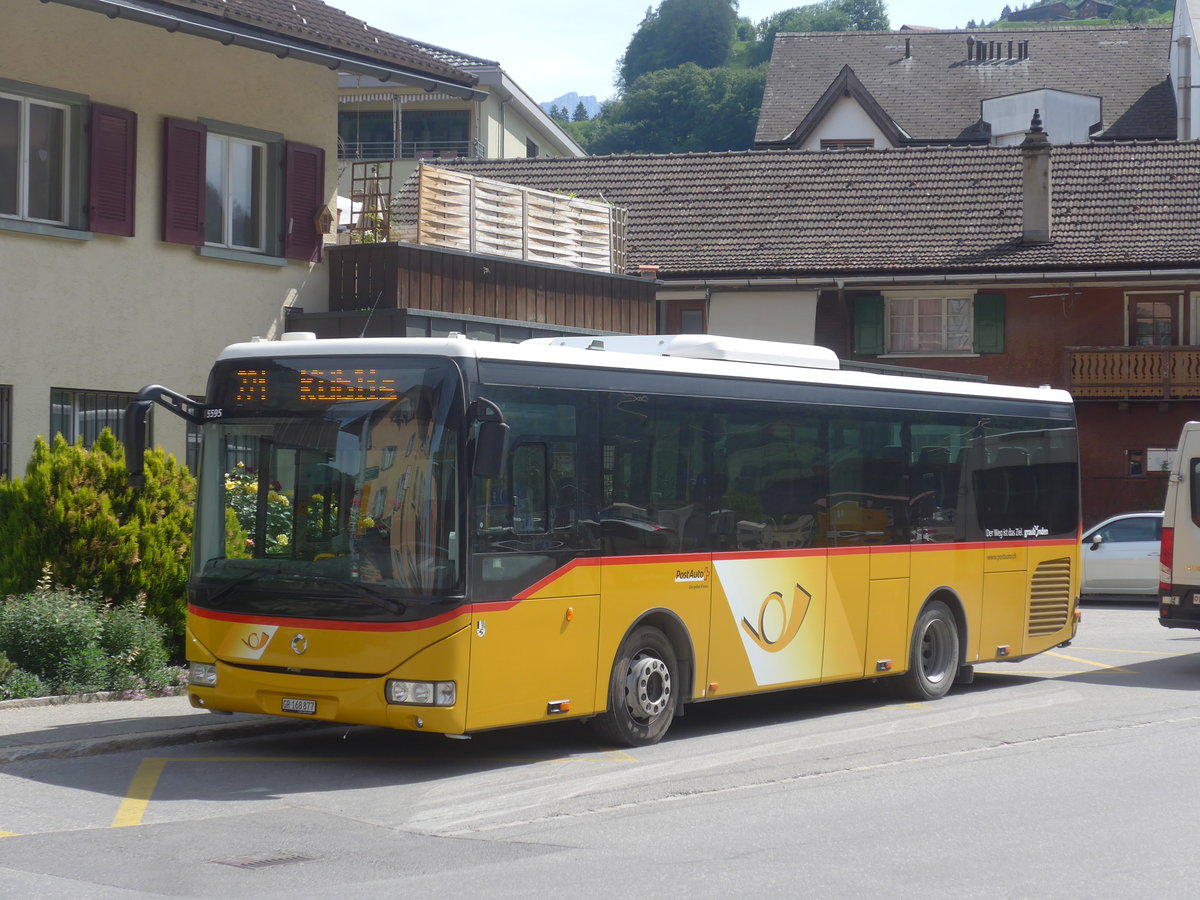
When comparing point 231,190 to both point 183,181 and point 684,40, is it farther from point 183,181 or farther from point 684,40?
point 684,40

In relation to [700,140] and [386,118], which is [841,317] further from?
[700,140]

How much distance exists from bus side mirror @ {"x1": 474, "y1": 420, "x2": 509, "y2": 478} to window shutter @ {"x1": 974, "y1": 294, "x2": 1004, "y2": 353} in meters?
26.7

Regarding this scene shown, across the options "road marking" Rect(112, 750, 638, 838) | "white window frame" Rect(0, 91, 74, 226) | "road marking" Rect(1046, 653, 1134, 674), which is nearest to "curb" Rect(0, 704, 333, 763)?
"road marking" Rect(112, 750, 638, 838)

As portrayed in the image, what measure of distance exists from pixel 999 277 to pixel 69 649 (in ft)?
82.9

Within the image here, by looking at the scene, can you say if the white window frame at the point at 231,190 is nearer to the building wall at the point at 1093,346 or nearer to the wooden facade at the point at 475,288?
the wooden facade at the point at 475,288

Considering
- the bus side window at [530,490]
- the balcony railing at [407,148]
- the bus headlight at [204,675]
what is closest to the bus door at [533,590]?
the bus side window at [530,490]

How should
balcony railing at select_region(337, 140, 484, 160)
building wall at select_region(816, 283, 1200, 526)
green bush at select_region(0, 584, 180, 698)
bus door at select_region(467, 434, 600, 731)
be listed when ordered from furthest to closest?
balcony railing at select_region(337, 140, 484, 160) < building wall at select_region(816, 283, 1200, 526) < green bush at select_region(0, 584, 180, 698) < bus door at select_region(467, 434, 600, 731)

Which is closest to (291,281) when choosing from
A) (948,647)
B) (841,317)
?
(948,647)

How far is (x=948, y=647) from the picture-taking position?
1501cm

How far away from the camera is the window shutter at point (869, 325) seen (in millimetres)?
35188

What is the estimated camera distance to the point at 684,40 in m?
117

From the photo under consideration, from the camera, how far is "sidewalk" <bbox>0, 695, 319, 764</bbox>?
1065 cm

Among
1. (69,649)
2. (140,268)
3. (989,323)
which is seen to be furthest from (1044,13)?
(69,649)

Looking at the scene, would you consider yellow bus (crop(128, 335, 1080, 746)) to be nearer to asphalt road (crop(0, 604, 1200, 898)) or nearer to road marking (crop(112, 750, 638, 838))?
road marking (crop(112, 750, 638, 838))
